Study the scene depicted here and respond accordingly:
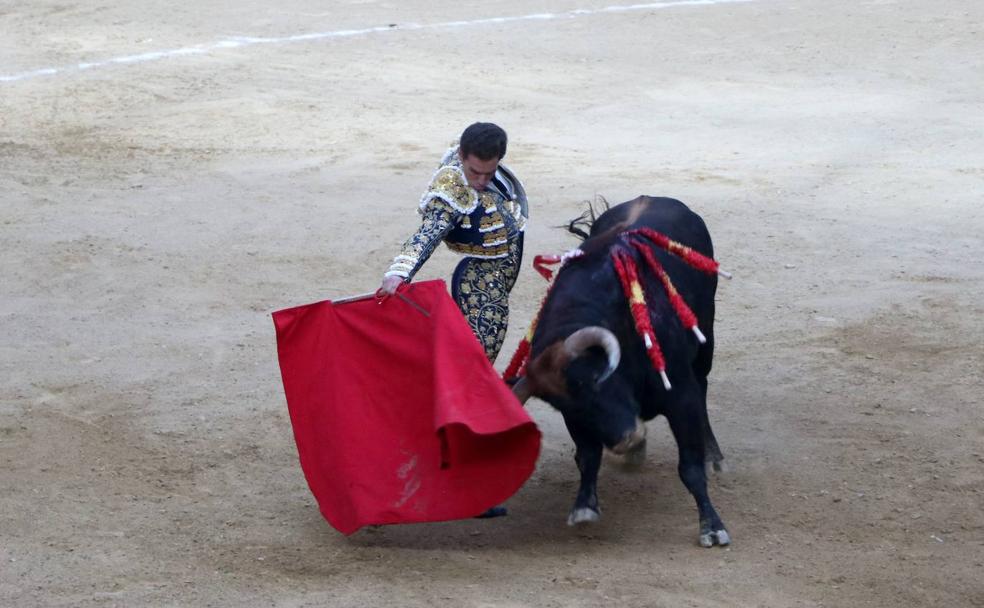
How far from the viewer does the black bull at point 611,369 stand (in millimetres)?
4617

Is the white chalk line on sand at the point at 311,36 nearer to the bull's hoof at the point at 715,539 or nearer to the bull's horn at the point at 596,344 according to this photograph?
the bull's horn at the point at 596,344

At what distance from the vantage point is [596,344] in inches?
180

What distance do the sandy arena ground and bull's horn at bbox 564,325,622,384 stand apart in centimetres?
66

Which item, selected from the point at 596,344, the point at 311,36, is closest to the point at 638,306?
the point at 596,344

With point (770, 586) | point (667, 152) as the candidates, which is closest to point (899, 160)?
point (667, 152)

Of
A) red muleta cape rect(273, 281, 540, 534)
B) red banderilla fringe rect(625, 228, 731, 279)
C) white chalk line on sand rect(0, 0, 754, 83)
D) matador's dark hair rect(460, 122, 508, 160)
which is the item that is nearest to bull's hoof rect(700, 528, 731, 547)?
red muleta cape rect(273, 281, 540, 534)

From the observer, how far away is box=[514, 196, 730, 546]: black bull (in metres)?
4.62

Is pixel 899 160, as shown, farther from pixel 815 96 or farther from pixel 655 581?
pixel 655 581

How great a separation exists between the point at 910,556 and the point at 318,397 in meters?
2.07

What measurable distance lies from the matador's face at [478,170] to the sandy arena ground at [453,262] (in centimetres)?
121

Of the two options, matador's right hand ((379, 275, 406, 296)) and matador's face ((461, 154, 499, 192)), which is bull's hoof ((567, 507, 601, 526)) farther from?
matador's face ((461, 154, 499, 192))

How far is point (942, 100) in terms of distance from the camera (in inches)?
451

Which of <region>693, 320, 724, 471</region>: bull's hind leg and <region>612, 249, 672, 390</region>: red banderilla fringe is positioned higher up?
<region>612, 249, 672, 390</region>: red banderilla fringe

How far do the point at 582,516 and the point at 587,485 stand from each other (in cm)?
12
